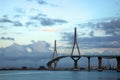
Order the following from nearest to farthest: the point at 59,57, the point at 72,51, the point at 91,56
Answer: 1. the point at 72,51
2. the point at 91,56
3. the point at 59,57

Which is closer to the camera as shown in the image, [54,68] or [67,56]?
[67,56]

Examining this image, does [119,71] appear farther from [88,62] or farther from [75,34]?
[75,34]

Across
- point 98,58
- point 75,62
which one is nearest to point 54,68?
point 75,62

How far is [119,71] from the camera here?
527 feet

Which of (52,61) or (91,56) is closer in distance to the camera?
(91,56)

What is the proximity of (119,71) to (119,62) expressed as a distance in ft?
28.6

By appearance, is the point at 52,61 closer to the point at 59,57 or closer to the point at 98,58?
the point at 59,57

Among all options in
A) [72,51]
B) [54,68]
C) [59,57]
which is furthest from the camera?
[54,68]

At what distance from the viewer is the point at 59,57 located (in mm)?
172250

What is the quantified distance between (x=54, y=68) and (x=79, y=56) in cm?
3892

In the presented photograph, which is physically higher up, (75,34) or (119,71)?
(75,34)

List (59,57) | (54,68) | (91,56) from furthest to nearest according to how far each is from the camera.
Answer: (54,68) → (59,57) → (91,56)

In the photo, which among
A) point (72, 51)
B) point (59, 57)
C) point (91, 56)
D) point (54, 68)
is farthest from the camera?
point (54, 68)

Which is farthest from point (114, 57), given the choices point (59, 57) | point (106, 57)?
point (59, 57)
